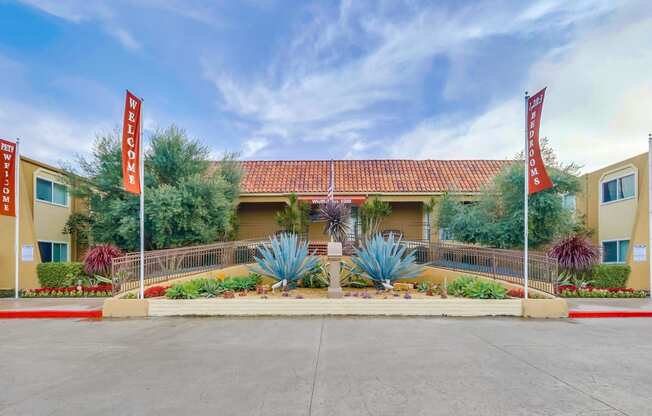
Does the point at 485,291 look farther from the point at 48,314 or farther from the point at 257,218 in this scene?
the point at 257,218

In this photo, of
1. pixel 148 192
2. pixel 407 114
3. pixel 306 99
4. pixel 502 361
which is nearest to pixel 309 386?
pixel 502 361

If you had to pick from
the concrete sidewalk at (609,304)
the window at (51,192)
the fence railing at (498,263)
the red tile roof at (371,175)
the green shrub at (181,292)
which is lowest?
the concrete sidewalk at (609,304)

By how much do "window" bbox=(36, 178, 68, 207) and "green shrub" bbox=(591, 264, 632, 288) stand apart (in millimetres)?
21846

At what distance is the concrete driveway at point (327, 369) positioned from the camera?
15.0 feet

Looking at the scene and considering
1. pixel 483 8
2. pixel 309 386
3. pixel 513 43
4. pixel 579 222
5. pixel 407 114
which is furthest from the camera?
pixel 407 114

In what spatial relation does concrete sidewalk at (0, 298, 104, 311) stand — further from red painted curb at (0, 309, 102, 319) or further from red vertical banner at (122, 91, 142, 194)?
red vertical banner at (122, 91, 142, 194)

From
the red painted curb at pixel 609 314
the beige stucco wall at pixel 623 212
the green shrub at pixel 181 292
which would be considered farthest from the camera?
the beige stucco wall at pixel 623 212

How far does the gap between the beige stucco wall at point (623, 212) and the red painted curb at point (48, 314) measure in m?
18.1

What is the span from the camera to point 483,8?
13031 millimetres

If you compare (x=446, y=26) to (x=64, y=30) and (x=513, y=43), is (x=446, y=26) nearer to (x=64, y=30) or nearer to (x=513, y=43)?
(x=513, y=43)

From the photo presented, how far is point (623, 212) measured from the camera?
17.5 m

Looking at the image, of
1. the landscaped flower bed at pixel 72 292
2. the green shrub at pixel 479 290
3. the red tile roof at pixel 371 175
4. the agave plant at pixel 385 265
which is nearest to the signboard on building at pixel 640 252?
the green shrub at pixel 479 290

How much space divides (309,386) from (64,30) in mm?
15895

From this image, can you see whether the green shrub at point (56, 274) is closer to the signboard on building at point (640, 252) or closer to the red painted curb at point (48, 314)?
the red painted curb at point (48, 314)
